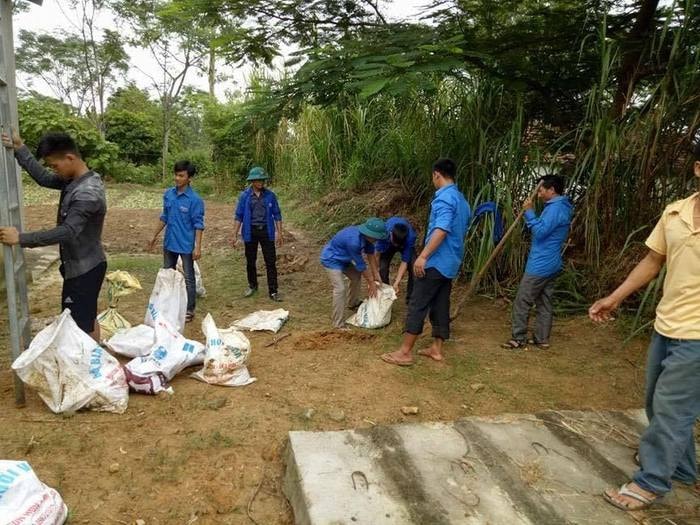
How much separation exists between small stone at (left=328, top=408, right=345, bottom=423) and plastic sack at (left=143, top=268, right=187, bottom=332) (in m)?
1.59

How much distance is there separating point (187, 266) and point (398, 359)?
227 cm

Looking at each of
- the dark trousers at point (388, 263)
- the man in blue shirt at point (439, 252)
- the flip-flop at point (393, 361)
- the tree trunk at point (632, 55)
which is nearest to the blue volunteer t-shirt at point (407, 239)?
the dark trousers at point (388, 263)

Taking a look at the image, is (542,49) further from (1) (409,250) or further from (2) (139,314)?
(2) (139,314)

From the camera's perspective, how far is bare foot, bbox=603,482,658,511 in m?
2.26

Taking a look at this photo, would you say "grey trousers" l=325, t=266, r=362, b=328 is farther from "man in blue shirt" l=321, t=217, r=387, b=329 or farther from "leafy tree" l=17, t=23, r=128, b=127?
"leafy tree" l=17, t=23, r=128, b=127

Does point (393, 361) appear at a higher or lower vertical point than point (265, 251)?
lower

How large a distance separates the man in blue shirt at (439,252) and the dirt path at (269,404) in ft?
1.17

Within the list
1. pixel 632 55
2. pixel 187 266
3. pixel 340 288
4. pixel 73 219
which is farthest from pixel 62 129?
pixel 632 55

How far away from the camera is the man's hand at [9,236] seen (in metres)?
2.65

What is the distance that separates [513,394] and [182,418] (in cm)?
223

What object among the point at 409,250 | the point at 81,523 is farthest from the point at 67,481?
the point at 409,250

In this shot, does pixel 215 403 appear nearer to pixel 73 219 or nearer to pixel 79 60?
pixel 73 219

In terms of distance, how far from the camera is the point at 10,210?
2.88m

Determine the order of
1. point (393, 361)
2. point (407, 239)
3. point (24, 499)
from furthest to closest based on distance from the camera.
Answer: point (407, 239) → point (393, 361) → point (24, 499)
